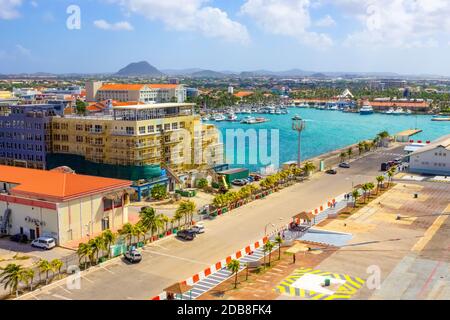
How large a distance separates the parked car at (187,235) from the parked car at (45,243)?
5.26m

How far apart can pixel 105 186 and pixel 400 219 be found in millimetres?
14620

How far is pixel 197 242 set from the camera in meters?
21.0

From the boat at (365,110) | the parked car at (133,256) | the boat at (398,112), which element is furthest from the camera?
the boat at (398,112)

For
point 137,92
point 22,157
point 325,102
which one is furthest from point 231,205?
point 325,102

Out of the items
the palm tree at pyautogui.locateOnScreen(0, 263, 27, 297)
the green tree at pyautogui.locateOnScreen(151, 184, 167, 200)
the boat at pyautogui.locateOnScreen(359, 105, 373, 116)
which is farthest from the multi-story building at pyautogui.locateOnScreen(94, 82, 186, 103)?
the palm tree at pyautogui.locateOnScreen(0, 263, 27, 297)

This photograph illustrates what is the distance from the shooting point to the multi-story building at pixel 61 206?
20.8 m

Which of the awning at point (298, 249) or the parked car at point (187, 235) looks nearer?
the awning at point (298, 249)

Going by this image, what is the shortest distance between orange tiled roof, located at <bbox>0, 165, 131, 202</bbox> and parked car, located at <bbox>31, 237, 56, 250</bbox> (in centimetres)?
167

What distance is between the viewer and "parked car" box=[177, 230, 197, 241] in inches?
840

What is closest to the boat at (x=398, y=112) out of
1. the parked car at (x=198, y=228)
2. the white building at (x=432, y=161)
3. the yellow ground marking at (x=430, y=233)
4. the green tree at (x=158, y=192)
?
the white building at (x=432, y=161)

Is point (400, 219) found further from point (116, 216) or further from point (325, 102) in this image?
point (325, 102)

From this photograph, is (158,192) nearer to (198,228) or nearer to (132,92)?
(198,228)

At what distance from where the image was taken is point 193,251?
19766 millimetres

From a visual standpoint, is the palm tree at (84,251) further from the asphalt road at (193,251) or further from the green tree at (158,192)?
the green tree at (158,192)
